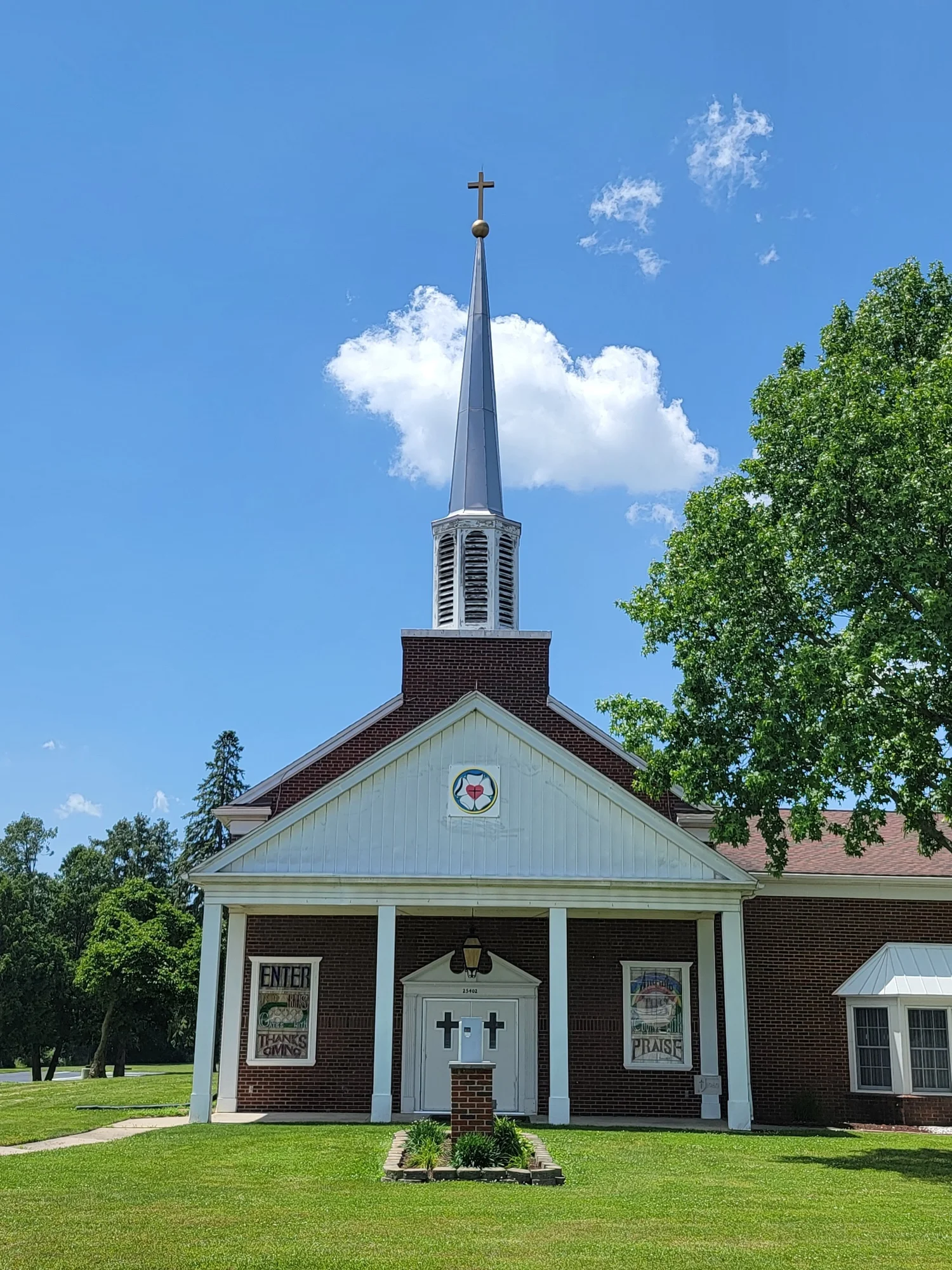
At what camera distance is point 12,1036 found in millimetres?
57875

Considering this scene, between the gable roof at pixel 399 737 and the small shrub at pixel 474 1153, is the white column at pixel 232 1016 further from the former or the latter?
the small shrub at pixel 474 1153

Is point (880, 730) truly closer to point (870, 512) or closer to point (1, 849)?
point (870, 512)

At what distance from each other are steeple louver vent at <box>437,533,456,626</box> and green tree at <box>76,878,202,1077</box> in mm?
19641

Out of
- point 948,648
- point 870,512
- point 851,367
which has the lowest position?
point 948,648

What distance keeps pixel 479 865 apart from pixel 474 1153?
25.2ft

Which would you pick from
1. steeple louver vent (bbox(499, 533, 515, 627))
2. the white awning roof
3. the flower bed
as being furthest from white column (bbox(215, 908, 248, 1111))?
the white awning roof

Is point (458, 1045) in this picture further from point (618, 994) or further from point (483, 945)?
point (618, 994)

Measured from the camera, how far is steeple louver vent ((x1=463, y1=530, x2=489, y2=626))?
2506cm

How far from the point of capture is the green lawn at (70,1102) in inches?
722

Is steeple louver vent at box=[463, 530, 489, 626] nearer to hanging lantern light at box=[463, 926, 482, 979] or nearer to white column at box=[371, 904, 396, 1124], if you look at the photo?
hanging lantern light at box=[463, 926, 482, 979]

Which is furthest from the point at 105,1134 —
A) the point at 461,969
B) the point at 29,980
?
the point at 29,980

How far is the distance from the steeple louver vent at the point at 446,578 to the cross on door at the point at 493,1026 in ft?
25.9

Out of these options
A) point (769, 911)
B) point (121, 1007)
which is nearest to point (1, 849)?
point (121, 1007)

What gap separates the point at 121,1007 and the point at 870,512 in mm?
35329
